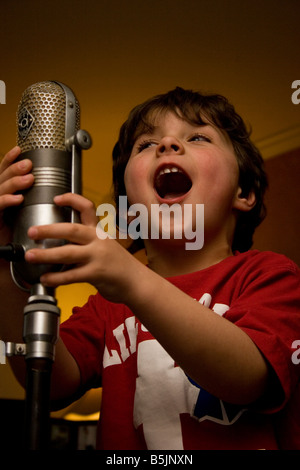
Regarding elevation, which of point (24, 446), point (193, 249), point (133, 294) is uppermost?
point (193, 249)

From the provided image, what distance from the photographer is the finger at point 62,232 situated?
0.40 m

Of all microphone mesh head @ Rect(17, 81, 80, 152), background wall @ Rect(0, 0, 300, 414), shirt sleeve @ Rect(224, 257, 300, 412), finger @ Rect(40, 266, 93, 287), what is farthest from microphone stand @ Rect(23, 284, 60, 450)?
background wall @ Rect(0, 0, 300, 414)

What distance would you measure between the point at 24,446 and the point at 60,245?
155mm

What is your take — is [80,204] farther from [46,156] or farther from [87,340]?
[87,340]

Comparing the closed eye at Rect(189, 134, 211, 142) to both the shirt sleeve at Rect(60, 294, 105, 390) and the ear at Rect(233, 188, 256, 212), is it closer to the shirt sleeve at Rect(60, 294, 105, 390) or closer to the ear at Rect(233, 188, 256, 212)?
the ear at Rect(233, 188, 256, 212)

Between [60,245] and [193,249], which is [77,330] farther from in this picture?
[60,245]

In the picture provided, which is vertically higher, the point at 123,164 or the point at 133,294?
the point at 123,164

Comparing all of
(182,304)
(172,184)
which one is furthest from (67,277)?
(172,184)

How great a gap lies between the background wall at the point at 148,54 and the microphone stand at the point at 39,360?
1.10 m

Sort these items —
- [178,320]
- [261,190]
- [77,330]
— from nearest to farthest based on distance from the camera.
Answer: [178,320] < [77,330] < [261,190]

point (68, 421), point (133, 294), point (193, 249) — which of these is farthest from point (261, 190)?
point (68, 421)

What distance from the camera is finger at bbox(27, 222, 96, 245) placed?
40 centimetres

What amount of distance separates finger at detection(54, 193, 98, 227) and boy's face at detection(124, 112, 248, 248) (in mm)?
375

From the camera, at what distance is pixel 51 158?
0.44m
